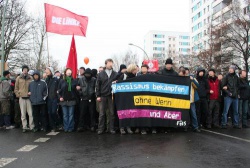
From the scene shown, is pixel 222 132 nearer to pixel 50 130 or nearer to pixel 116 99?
pixel 116 99

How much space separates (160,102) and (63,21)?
4.83 metres

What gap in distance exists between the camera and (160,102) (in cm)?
896

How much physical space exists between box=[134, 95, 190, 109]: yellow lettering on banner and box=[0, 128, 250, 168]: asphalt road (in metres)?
0.86

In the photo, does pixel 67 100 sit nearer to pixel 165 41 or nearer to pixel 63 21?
pixel 63 21

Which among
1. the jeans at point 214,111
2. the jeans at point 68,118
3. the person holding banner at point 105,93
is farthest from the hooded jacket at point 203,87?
the jeans at point 68,118

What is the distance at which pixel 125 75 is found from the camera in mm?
9219

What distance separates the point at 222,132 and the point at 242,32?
33.9 meters

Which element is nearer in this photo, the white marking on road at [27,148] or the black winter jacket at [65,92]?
the white marking on road at [27,148]

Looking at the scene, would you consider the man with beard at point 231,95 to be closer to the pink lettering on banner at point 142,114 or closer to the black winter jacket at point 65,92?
the pink lettering on banner at point 142,114

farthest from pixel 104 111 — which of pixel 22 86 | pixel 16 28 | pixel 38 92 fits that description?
pixel 16 28

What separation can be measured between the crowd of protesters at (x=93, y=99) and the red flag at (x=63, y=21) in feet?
5.57

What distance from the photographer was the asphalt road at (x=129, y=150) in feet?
17.6

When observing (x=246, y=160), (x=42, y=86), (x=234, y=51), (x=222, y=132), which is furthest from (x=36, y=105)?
(x=234, y=51)

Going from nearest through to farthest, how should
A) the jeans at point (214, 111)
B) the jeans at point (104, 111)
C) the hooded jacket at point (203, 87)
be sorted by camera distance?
the jeans at point (104, 111), the hooded jacket at point (203, 87), the jeans at point (214, 111)
